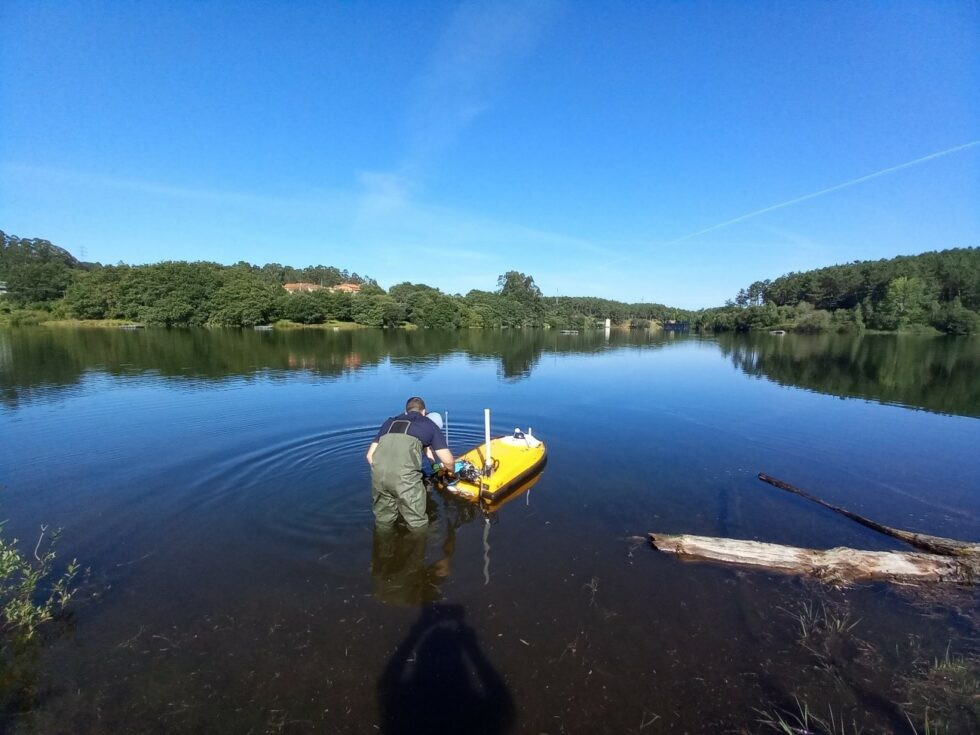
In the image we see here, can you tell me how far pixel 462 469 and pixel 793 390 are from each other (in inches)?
841

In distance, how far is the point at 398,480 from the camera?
6230 millimetres

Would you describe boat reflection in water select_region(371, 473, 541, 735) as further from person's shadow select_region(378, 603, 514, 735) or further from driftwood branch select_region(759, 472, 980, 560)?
driftwood branch select_region(759, 472, 980, 560)

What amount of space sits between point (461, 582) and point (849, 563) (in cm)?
548

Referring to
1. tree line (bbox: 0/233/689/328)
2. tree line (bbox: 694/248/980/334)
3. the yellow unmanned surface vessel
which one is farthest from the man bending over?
tree line (bbox: 694/248/980/334)

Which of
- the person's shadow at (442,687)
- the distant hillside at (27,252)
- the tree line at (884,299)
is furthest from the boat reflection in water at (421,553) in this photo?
the distant hillside at (27,252)

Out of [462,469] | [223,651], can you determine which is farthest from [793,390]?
[223,651]

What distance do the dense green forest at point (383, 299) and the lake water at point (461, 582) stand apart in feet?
219

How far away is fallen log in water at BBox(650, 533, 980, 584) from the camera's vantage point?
5820mm

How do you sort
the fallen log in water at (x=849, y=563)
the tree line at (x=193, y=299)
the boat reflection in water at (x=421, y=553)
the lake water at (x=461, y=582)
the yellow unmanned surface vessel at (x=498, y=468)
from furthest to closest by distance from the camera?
the tree line at (x=193, y=299) → the yellow unmanned surface vessel at (x=498, y=468) → the fallen log in water at (x=849, y=563) → the boat reflection in water at (x=421, y=553) → the lake water at (x=461, y=582)

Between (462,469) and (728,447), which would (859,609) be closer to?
(462,469)

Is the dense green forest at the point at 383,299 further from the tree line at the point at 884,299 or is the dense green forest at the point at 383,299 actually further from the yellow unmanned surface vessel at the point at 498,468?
the yellow unmanned surface vessel at the point at 498,468

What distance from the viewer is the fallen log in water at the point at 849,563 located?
229 inches

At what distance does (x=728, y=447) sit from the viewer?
41.1 ft

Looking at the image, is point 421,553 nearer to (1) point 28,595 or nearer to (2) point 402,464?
(2) point 402,464
